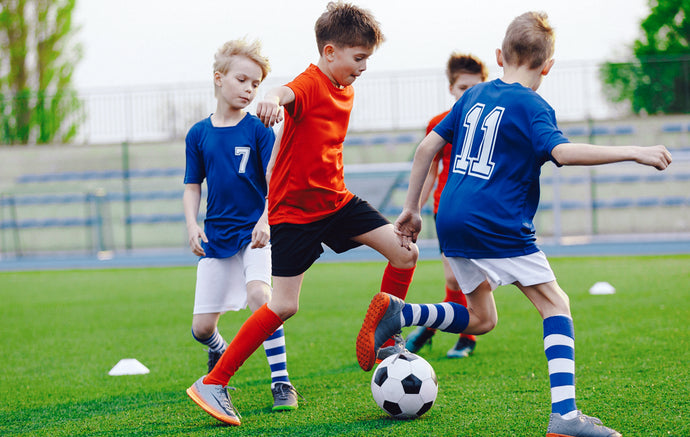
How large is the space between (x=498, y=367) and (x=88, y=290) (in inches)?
287

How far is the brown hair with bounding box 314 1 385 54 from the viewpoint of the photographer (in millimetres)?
3098

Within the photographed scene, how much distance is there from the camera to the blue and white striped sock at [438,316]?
3.07 metres

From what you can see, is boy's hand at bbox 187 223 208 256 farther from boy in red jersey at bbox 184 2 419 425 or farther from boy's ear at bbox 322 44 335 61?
boy's ear at bbox 322 44 335 61

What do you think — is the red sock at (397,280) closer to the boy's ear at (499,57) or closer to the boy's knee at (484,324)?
the boy's knee at (484,324)

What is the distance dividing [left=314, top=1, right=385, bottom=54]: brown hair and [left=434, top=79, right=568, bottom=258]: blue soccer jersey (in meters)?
0.61

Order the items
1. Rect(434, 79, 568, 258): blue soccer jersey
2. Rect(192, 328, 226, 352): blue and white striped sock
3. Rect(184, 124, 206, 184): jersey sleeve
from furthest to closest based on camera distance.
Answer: Rect(192, 328, 226, 352): blue and white striped sock
Rect(184, 124, 206, 184): jersey sleeve
Rect(434, 79, 568, 258): blue soccer jersey

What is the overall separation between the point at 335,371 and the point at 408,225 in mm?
1383

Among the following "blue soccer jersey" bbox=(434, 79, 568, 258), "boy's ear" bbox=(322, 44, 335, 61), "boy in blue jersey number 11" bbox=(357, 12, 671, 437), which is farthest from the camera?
"boy's ear" bbox=(322, 44, 335, 61)

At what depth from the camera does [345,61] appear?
10.3ft

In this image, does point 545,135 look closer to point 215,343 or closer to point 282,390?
point 282,390

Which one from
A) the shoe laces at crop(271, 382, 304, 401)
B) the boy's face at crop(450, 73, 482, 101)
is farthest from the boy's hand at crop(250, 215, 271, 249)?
the boy's face at crop(450, 73, 482, 101)

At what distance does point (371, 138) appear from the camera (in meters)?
18.9

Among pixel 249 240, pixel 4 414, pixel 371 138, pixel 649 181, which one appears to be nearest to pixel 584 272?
pixel 249 240

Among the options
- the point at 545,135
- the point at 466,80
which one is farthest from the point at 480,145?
the point at 466,80
